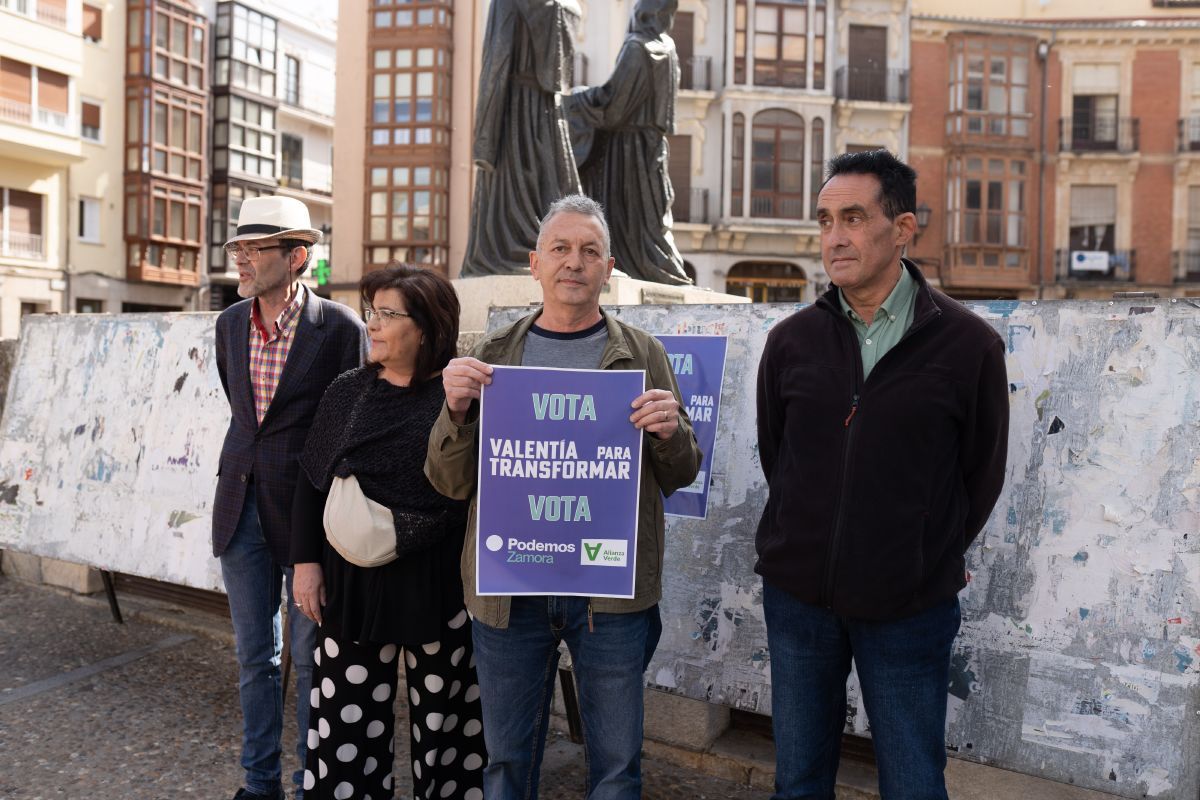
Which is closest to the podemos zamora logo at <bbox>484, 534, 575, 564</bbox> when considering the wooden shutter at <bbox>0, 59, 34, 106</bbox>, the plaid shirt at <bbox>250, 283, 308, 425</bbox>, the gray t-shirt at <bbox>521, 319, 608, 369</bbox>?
the gray t-shirt at <bbox>521, 319, 608, 369</bbox>

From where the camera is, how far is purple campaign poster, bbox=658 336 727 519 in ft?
11.1

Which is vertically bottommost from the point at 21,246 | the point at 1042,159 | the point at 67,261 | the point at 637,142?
the point at 637,142

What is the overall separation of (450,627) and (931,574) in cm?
135

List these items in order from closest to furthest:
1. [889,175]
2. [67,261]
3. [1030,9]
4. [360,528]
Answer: [889,175]
[360,528]
[67,261]
[1030,9]

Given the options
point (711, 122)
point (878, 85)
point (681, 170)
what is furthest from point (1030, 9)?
point (681, 170)

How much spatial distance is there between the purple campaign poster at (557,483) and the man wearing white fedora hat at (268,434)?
1.09m

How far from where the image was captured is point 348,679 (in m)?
2.73

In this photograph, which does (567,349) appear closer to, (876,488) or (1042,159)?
(876,488)

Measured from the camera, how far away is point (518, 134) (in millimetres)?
6316

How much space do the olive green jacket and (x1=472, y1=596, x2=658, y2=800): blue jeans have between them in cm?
7

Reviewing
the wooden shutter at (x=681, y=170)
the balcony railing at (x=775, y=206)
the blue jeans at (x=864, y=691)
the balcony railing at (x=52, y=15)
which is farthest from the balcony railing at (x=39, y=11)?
the blue jeans at (x=864, y=691)

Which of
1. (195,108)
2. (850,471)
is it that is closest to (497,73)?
(850,471)

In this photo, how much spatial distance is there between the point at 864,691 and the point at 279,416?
205 centimetres

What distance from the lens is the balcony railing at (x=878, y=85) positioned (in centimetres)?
2934
